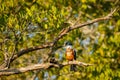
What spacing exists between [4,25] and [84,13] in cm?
1129

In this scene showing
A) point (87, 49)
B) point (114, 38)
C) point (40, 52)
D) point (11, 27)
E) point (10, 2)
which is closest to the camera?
point (11, 27)

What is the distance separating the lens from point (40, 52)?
19.0 metres

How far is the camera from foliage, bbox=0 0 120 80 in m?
13.1

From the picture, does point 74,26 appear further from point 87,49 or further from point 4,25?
point 87,49

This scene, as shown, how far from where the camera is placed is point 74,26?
14.1 meters

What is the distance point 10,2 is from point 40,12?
398 centimetres

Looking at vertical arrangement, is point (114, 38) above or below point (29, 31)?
below

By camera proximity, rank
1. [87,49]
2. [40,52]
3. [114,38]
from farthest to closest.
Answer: [87,49] < [114,38] < [40,52]

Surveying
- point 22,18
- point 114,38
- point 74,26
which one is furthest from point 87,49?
point 22,18

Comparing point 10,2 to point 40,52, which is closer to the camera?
point 10,2

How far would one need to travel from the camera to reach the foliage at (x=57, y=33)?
514 inches

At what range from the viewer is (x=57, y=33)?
16453 millimetres

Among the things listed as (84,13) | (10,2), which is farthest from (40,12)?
(84,13)

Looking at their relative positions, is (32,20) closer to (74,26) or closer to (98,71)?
(74,26)
